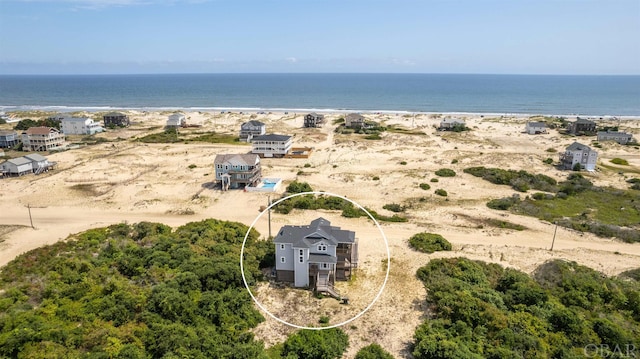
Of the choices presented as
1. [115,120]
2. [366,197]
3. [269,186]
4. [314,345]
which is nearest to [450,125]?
[366,197]

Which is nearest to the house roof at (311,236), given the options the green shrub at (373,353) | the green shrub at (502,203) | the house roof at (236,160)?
the green shrub at (373,353)

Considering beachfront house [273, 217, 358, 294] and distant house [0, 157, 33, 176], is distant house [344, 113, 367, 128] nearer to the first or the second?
distant house [0, 157, 33, 176]

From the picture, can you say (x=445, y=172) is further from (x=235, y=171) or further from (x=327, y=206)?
(x=235, y=171)

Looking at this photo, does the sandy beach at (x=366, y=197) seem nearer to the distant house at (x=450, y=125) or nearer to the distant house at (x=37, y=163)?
the distant house at (x=37, y=163)

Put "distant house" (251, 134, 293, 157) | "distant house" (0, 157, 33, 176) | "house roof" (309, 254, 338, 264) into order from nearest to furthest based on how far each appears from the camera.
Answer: "house roof" (309, 254, 338, 264) < "distant house" (0, 157, 33, 176) < "distant house" (251, 134, 293, 157)

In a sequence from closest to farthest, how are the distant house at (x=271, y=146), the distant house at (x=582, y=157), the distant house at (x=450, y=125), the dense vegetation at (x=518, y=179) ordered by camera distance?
the dense vegetation at (x=518, y=179)
the distant house at (x=582, y=157)
the distant house at (x=271, y=146)
the distant house at (x=450, y=125)

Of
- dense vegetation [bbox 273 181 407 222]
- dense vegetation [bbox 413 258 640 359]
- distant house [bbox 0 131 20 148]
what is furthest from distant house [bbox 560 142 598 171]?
distant house [bbox 0 131 20 148]
